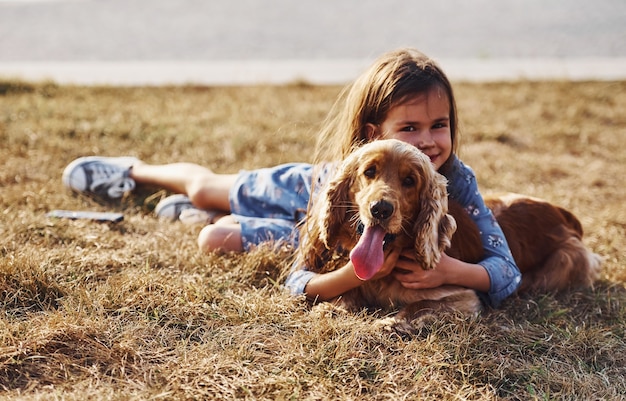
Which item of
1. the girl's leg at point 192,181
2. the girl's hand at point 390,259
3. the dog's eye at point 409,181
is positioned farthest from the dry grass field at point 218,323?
the dog's eye at point 409,181

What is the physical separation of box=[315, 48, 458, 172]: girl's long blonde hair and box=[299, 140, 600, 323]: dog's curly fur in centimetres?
44

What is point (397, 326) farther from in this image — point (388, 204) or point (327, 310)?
point (388, 204)

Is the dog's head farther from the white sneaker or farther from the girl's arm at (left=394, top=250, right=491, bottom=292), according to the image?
the white sneaker

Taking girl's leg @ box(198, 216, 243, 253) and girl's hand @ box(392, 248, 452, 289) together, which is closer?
girl's hand @ box(392, 248, 452, 289)

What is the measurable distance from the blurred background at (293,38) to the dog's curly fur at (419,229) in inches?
210

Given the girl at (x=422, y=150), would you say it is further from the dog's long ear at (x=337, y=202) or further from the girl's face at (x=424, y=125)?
the dog's long ear at (x=337, y=202)

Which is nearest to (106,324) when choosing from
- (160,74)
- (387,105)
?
(387,105)

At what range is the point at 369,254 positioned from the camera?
2957mm

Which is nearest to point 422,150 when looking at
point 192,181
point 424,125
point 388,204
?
point 424,125

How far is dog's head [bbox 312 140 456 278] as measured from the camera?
2.96 m

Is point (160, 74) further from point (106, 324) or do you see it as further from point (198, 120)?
point (106, 324)


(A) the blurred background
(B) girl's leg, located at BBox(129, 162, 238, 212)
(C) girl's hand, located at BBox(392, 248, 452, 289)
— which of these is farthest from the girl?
(A) the blurred background

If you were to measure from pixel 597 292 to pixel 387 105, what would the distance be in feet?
5.31

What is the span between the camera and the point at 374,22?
47.9 feet
